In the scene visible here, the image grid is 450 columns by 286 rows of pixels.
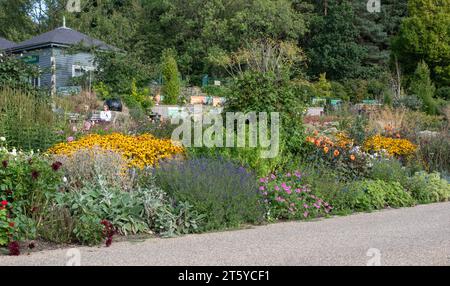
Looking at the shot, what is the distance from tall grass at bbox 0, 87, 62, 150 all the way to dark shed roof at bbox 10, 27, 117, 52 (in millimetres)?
20739

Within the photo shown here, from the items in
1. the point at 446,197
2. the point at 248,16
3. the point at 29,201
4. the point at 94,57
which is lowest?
the point at 446,197

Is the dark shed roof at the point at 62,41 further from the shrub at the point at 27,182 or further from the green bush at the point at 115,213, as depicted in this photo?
the shrub at the point at 27,182

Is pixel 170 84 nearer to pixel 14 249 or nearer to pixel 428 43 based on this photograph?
pixel 428 43

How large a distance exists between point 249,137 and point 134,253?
13.3 ft

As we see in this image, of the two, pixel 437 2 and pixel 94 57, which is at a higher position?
pixel 437 2

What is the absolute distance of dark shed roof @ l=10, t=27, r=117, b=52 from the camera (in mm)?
31428

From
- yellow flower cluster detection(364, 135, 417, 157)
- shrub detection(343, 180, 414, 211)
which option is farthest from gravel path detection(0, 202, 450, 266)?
yellow flower cluster detection(364, 135, 417, 157)

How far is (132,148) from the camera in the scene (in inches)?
360

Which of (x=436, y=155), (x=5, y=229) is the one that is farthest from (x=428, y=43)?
(x=5, y=229)
